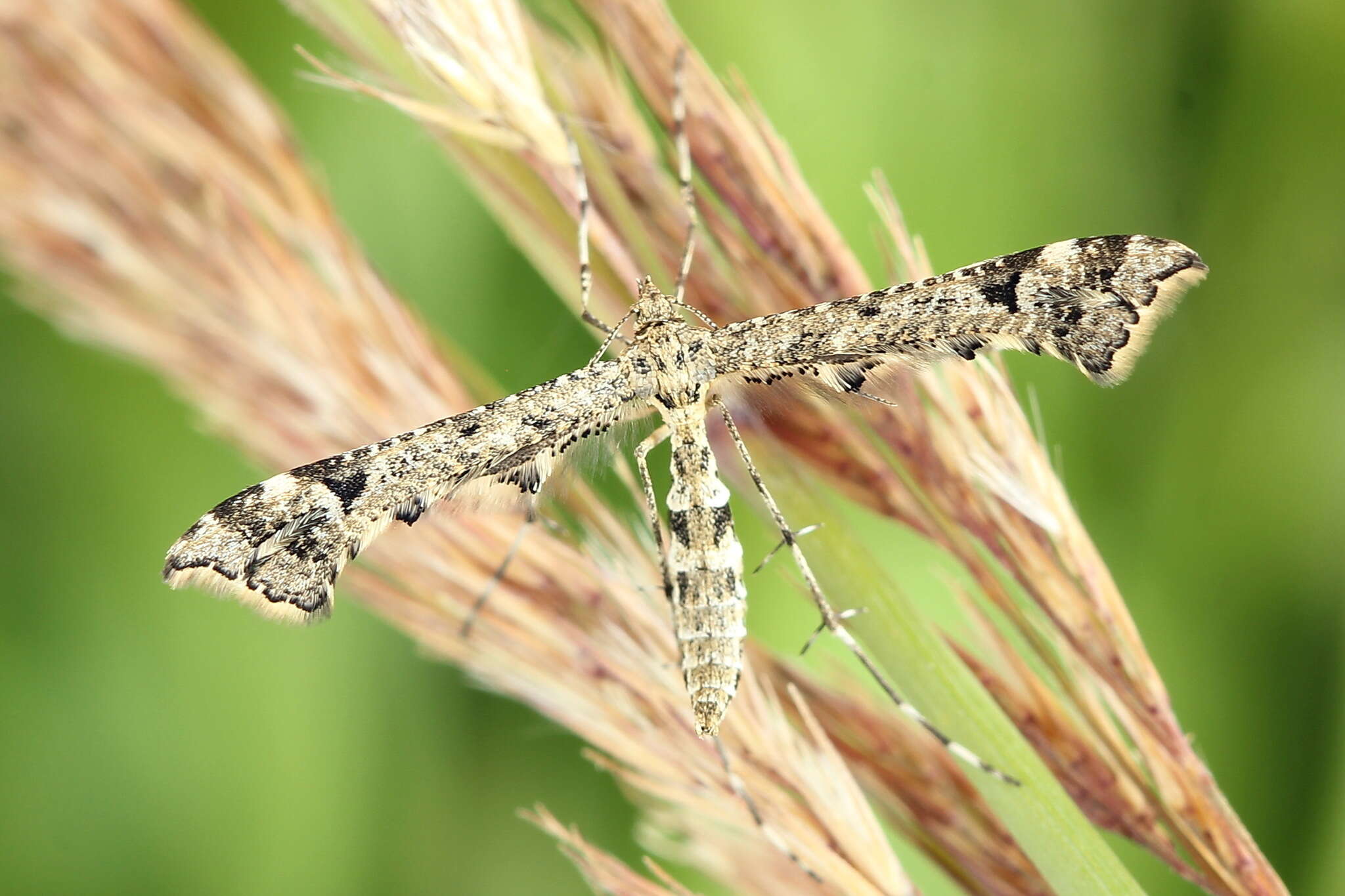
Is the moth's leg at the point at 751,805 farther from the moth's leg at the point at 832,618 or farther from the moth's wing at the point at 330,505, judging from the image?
the moth's wing at the point at 330,505

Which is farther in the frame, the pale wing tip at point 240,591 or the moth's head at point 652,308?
the moth's head at point 652,308

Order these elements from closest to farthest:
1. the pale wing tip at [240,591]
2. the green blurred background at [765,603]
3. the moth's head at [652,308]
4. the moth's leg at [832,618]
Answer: the moth's leg at [832,618], the pale wing tip at [240,591], the moth's head at [652,308], the green blurred background at [765,603]

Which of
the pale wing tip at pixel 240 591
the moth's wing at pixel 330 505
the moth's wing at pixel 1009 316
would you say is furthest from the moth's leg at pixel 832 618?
the pale wing tip at pixel 240 591

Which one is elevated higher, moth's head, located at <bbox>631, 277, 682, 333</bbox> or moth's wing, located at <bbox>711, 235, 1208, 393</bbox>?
moth's head, located at <bbox>631, 277, 682, 333</bbox>

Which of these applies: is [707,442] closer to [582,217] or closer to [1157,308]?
[582,217]

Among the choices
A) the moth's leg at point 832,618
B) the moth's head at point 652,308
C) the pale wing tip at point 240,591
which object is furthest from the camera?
the moth's head at point 652,308

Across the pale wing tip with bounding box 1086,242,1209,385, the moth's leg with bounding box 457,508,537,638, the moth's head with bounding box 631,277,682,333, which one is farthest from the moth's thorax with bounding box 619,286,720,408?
the pale wing tip with bounding box 1086,242,1209,385

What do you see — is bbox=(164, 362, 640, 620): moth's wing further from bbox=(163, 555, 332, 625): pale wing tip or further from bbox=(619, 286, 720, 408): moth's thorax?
bbox=(619, 286, 720, 408): moth's thorax

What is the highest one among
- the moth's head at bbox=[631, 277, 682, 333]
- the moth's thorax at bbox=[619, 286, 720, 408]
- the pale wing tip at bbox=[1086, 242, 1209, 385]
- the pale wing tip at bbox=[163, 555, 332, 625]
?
the moth's head at bbox=[631, 277, 682, 333]
